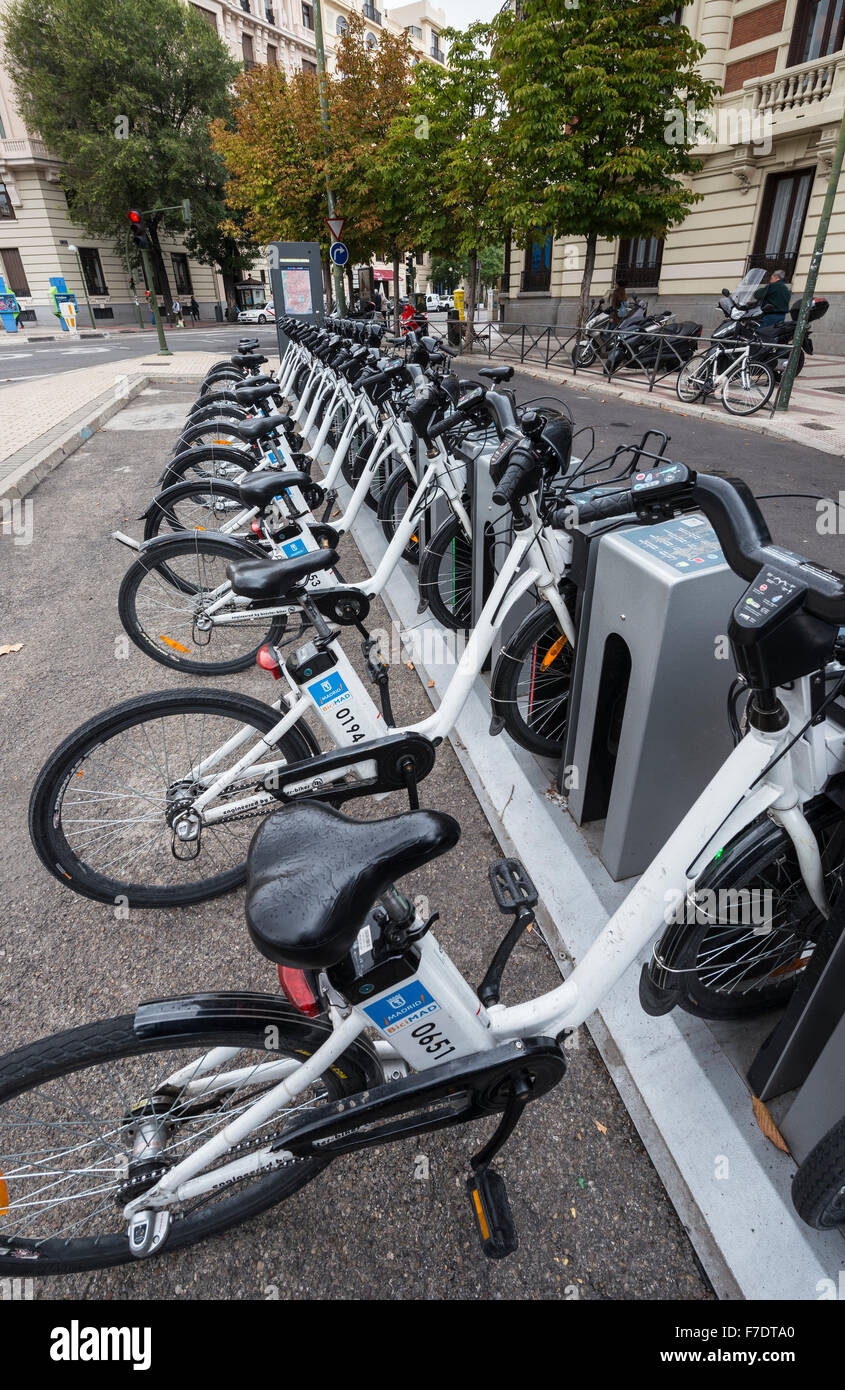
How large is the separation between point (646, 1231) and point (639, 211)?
1790 centimetres

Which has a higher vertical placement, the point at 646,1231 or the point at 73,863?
the point at 73,863

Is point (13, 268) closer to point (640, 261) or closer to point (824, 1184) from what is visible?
point (640, 261)

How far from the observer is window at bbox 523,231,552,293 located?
25272 mm

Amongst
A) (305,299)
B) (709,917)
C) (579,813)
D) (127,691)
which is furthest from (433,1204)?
(305,299)

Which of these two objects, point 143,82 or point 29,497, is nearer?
point 29,497

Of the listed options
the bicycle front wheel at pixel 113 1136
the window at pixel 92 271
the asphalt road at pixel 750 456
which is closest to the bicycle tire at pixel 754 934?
the bicycle front wheel at pixel 113 1136

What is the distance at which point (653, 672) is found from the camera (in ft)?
6.77

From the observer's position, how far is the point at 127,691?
12.7 feet

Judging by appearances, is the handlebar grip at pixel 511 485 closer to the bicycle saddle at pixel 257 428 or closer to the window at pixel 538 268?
the bicycle saddle at pixel 257 428

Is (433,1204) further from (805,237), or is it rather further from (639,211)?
(805,237)

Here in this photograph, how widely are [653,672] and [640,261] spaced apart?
23.6 meters

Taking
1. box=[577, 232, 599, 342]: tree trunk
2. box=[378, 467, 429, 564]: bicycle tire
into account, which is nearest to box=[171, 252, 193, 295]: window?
box=[577, 232, 599, 342]: tree trunk

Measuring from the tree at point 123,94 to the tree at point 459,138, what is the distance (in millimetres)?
17856

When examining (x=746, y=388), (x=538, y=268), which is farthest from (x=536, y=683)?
(x=538, y=268)
